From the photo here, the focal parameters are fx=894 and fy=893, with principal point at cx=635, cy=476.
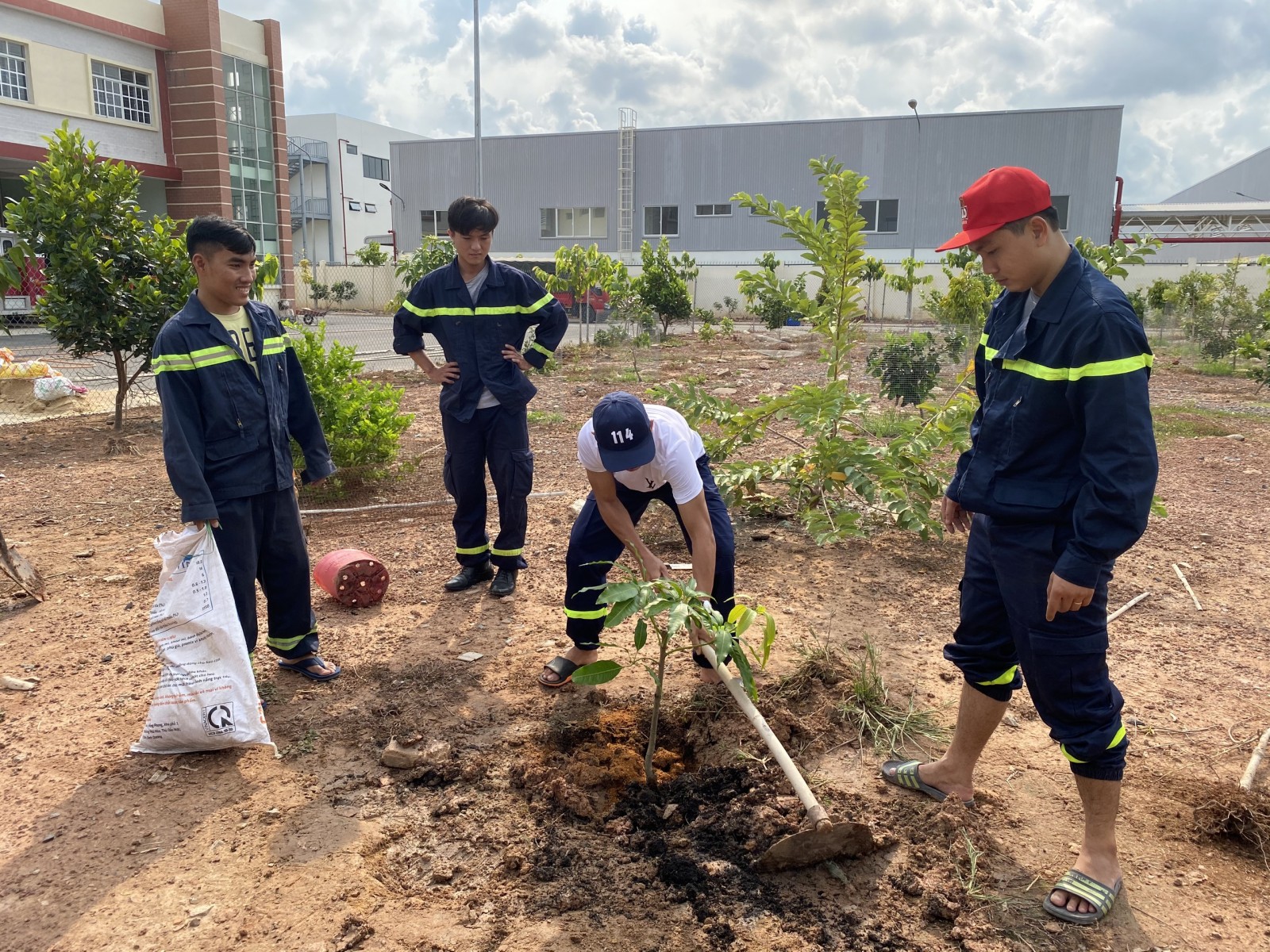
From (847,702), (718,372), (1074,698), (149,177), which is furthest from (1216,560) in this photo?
(149,177)

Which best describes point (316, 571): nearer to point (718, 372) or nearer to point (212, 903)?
point (212, 903)

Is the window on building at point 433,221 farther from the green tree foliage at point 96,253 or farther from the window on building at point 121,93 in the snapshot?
the green tree foliage at point 96,253

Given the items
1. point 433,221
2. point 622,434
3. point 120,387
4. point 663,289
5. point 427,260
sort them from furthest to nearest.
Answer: point 433,221, point 663,289, point 427,260, point 120,387, point 622,434

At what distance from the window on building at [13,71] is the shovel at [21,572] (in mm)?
20597

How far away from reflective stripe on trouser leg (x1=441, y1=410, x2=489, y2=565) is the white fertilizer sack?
1.59 meters

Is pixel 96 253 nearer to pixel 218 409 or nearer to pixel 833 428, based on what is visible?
pixel 218 409

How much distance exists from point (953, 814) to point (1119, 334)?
57.5 inches

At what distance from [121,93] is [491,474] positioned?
23.3m

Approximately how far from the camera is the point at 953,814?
104 inches

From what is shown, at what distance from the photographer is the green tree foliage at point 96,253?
7.84 m

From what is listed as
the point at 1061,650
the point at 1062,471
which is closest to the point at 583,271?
the point at 1062,471

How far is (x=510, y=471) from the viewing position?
14.3 feet

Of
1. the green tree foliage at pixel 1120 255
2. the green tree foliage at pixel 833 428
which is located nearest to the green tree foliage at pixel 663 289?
the green tree foliage at pixel 833 428

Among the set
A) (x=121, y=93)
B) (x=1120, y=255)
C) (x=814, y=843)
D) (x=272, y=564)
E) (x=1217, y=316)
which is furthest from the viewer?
(x=121, y=93)
